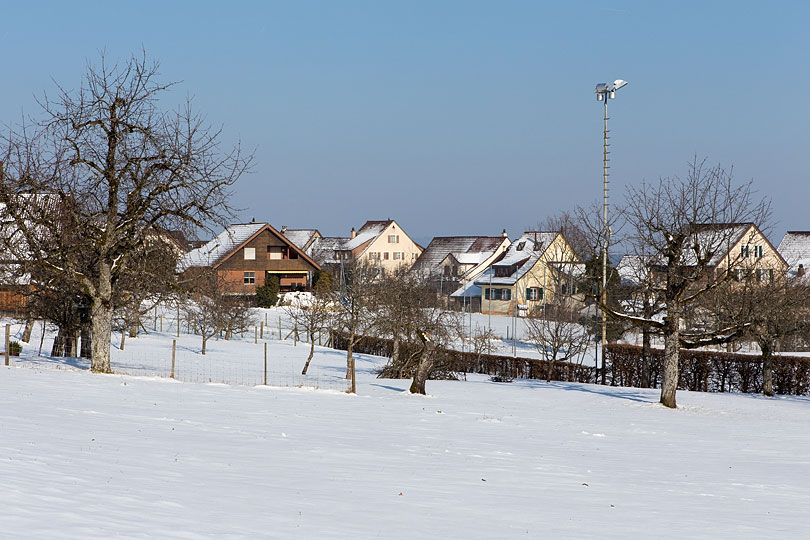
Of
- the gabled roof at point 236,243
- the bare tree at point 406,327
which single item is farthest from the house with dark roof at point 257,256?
the bare tree at point 406,327

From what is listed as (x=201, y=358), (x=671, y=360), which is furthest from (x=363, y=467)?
(x=201, y=358)

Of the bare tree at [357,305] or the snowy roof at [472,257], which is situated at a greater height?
the snowy roof at [472,257]

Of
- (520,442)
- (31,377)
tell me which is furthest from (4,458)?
(31,377)

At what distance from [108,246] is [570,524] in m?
18.4

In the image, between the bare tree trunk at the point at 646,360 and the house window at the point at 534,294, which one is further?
the house window at the point at 534,294

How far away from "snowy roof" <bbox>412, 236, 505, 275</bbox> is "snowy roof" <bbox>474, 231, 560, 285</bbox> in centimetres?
935

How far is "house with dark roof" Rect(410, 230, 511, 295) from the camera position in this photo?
319 ft

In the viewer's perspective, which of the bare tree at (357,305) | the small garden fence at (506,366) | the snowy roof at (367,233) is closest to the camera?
the small garden fence at (506,366)

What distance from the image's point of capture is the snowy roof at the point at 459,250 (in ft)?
336

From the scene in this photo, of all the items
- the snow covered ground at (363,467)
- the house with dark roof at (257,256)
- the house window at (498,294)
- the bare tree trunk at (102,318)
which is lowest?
the snow covered ground at (363,467)

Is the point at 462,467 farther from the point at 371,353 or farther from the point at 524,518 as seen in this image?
the point at 371,353

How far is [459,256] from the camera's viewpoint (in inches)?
4072

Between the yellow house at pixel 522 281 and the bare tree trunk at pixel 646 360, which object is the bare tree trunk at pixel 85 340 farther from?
the yellow house at pixel 522 281

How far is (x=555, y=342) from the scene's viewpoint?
40.3 m
